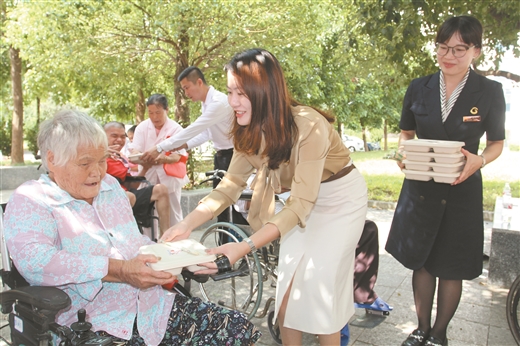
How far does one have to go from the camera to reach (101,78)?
13.2 metres

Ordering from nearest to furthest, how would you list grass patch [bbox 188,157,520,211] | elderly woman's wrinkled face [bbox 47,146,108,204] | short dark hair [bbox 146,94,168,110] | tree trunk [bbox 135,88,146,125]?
elderly woman's wrinkled face [bbox 47,146,108,204] < short dark hair [bbox 146,94,168,110] < grass patch [bbox 188,157,520,211] < tree trunk [bbox 135,88,146,125]

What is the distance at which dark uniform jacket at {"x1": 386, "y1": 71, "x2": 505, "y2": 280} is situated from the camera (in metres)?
2.95

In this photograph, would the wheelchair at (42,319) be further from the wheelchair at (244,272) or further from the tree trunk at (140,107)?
the tree trunk at (140,107)

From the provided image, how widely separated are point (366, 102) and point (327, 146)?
25082 mm

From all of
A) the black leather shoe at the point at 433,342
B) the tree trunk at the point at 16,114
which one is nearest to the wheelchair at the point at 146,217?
the black leather shoe at the point at 433,342

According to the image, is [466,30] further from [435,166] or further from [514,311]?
[514,311]

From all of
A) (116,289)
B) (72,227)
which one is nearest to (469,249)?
(116,289)

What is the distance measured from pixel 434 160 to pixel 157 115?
3708 mm

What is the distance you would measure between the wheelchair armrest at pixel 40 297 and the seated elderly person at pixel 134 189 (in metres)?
2.30

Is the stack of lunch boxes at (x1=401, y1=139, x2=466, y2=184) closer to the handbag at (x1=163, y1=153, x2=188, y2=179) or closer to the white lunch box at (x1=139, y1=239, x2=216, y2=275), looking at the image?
the white lunch box at (x1=139, y1=239, x2=216, y2=275)

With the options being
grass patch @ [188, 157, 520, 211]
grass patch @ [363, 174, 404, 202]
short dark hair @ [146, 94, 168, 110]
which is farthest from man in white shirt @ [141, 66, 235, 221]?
grass patch @ [363, 174, 404, 202]

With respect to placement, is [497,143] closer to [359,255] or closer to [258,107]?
[359,255]

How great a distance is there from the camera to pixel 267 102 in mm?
2279

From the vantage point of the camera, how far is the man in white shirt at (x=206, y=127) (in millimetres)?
4750
